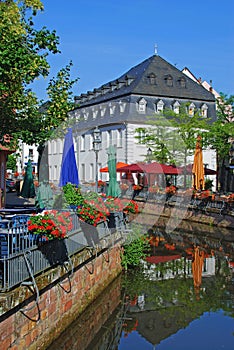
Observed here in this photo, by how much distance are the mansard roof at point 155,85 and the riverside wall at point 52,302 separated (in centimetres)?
3332

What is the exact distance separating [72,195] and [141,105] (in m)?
31.5

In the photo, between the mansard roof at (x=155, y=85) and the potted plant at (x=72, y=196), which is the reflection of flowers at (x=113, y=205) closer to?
the potted plant at (x=72, y=196)

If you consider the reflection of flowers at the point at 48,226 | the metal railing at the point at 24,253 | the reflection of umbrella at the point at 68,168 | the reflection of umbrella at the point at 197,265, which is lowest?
the reflection of umbrella at the point at 197,265

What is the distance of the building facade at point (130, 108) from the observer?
44.6 m

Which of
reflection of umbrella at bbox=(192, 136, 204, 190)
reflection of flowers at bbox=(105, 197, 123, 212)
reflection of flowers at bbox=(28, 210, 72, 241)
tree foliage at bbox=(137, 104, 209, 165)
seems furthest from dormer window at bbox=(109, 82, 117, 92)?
reflection of flowers at bbox=(28, 210, 72, 241)

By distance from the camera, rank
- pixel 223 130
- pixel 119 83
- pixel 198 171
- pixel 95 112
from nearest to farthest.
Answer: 1. pixel 198 171
2. pixel 223 130
3. pixel 119 83
4. pixel 95 112

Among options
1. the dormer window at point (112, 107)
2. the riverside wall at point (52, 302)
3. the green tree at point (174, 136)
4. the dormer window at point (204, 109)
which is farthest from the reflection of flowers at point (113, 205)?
the dormer window at point (204, 109)

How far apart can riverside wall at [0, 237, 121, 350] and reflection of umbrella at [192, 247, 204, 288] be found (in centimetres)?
284

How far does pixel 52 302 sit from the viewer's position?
967 centimetres

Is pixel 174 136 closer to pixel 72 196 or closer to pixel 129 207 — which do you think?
pixel 129 207

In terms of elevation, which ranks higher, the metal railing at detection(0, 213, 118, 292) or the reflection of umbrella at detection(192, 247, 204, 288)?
the metal railing at detection(0, 213, 118, 292)

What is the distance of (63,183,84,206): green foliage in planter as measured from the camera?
14805mm

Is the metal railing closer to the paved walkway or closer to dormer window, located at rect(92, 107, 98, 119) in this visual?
the paved walkway

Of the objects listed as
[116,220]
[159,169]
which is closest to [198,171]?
[159,169]
